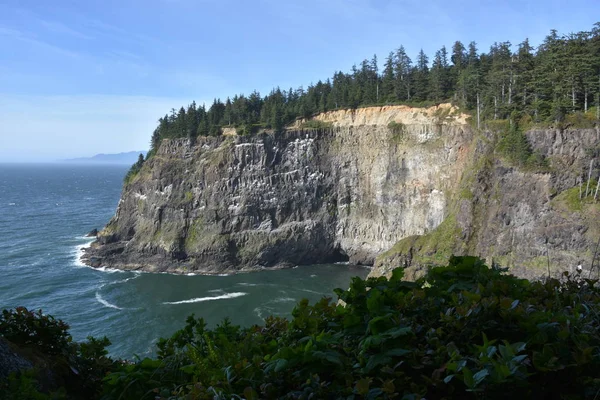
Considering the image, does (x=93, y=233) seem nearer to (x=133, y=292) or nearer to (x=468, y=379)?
(x=133, y=292)

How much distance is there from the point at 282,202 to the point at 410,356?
5348cm

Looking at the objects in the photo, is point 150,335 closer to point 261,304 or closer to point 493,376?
point 261,304

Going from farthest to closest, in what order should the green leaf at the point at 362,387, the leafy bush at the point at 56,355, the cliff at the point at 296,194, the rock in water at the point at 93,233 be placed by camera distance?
the rock in water at the point at 93,233
the cliff at the point at 296,194
the leafy bush at the point at 56,355
the green leaf at the point at 362,387

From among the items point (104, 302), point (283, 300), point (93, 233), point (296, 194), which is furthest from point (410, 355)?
point (93, 233)

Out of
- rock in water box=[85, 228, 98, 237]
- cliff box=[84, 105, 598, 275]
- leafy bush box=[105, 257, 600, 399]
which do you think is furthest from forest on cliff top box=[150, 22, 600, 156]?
leafy bush box=[105, 257, 600, 399]

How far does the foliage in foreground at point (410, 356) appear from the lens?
305 cm

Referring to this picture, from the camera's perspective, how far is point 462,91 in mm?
49719

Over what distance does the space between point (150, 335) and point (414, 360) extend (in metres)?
37.5

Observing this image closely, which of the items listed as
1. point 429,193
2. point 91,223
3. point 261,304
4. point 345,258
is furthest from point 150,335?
point 91,223

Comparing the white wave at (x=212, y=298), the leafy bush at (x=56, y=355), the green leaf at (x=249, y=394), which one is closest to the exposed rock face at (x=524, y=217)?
the white wave at (x=212, y=298)

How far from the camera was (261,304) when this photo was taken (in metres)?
43.6

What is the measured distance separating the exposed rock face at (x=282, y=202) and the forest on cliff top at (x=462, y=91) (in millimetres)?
2794

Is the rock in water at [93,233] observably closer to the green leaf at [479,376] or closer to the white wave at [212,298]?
the white wave at [212,298]

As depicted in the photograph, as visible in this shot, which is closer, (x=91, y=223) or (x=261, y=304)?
(x=261, y=304)
